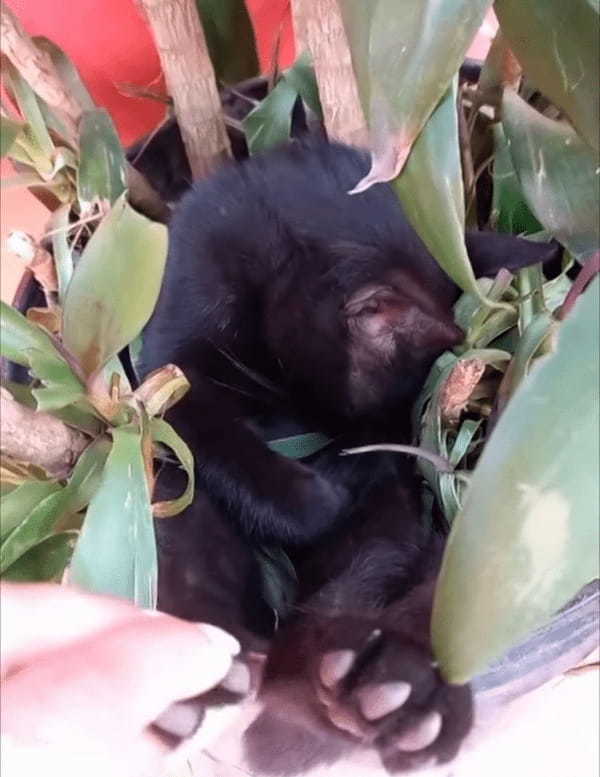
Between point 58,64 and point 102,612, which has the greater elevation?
point 58,64

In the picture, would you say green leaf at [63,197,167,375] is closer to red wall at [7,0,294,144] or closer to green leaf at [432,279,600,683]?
green leaf at [432,279,600,683]

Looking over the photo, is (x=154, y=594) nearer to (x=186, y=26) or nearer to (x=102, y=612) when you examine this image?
(x=102, y=612)

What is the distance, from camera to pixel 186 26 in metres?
0.47

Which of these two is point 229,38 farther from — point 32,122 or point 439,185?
point 439,185

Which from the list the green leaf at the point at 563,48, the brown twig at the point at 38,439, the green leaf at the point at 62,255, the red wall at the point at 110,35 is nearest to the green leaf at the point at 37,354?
the brown twig at the point at 38,439

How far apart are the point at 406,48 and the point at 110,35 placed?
0.48m

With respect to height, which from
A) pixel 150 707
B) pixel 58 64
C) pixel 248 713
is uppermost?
pixel 58 64

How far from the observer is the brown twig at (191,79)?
18.4 inches

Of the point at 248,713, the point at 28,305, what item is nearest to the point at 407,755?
the point at 248,713

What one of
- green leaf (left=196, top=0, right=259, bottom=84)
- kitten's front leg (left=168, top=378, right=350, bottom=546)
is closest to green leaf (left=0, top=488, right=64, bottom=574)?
kitten's front leg (left=168, top=378, right=350, bottom=546)

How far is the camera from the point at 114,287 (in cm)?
37

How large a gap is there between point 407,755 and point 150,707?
0.15 meters

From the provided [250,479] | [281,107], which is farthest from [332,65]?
[250,479]

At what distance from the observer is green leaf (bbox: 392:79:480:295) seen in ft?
1.10
